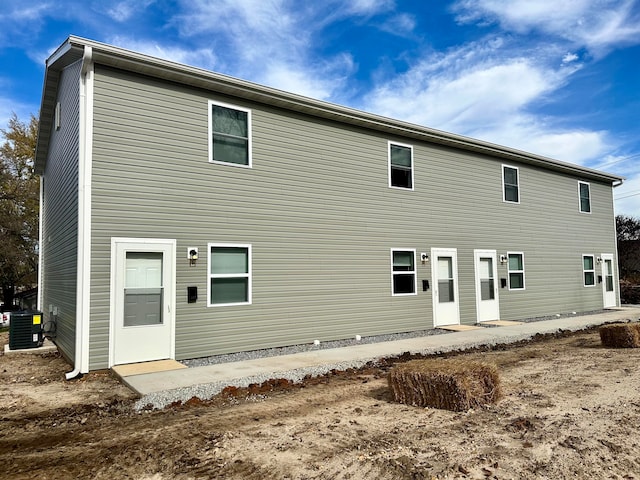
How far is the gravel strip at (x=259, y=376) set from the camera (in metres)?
5.21

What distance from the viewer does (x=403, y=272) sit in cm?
1059

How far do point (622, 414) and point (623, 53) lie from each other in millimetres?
16672

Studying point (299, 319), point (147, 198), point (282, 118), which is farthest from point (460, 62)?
point (147, 198)

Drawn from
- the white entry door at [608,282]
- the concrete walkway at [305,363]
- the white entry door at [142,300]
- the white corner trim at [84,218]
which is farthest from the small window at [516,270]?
the white corner trim at [84,218]

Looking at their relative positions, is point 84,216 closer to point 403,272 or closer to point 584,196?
point 403,272

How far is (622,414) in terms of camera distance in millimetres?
4309

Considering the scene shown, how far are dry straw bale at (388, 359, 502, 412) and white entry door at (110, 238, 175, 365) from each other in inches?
158

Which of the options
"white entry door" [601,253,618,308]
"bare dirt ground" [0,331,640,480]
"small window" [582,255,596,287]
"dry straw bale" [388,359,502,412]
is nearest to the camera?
"bare dirt ground" [0,331,640,480]

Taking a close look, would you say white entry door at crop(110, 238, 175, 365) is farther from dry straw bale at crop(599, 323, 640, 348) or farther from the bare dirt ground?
dry straw bale at crop(599, 323, 640, 348)

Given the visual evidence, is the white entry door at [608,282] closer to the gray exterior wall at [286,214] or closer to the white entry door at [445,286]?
the gray exterior wall at [286,214]

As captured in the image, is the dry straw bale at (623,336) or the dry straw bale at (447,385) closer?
the dry straw bale at (447,385)

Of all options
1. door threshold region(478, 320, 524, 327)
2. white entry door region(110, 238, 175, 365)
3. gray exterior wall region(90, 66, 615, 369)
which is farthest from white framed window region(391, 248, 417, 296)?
white entry door region(110, 238, 175, 365)

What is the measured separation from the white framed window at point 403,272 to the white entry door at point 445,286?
0.66m

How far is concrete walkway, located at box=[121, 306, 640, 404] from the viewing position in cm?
568
